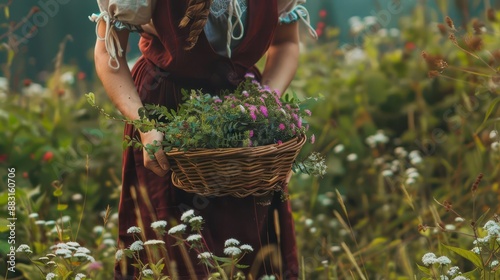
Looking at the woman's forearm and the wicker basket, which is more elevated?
the woman's forearm

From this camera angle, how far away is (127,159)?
2975mm

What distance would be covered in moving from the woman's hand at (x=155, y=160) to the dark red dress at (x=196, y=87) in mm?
178

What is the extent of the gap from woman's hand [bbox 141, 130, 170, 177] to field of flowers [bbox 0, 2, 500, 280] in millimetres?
1115

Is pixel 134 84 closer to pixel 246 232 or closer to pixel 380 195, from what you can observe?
pixel 246 232

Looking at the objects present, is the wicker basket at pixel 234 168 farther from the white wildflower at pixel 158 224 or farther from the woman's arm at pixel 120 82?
the woman's arm at pixel 120 82

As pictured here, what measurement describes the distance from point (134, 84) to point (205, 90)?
0.23 meters

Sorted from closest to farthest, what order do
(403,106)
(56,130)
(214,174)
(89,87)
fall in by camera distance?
1. (214,174)
2. (56,130)
3. (403,106)
4. (89,87)

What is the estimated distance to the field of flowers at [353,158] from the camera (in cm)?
415

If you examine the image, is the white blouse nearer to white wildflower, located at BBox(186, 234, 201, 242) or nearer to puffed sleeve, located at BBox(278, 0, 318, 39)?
puffed sleeve, located at BBox(278, 0, 318, 39)

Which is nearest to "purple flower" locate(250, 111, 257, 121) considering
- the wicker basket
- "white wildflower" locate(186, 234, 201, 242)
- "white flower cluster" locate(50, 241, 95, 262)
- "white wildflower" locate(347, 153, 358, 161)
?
the wicker basket

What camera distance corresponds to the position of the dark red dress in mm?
2750

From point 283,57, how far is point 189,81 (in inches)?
15.6

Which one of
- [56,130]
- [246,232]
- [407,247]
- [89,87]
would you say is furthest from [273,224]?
[89,87]

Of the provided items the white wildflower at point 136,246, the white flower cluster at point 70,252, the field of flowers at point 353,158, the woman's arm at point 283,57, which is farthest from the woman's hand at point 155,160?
the field of flowers at point 353,158
